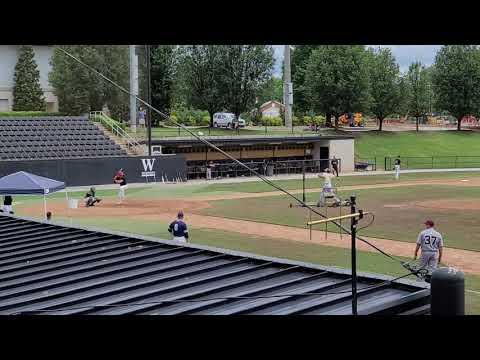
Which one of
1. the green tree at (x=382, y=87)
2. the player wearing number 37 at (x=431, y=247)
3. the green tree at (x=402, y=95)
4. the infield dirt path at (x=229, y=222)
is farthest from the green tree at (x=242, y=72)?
the player wearing number 37 at (x=431, y=247)

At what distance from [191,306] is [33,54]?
52.4 metres

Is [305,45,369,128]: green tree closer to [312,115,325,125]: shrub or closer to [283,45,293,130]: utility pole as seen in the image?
[312,115,325,125]: shrub

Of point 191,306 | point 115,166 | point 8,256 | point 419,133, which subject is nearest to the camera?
point 191,306

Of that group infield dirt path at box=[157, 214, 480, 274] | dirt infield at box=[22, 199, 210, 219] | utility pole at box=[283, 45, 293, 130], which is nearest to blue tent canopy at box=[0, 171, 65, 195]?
dirt infield at box=[22, 199, 210, 219]

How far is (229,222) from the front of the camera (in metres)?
23.0

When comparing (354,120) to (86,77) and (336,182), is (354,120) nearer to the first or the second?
(86,77)

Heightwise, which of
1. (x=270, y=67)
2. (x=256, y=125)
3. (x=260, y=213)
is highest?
(x=270, y=67)

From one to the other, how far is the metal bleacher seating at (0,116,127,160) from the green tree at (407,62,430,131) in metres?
39.9

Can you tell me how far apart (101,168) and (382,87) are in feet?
120

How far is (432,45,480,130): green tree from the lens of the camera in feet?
219

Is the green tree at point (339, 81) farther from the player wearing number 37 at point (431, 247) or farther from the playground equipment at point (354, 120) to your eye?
the player wearing number 37 at point (431, 247)
